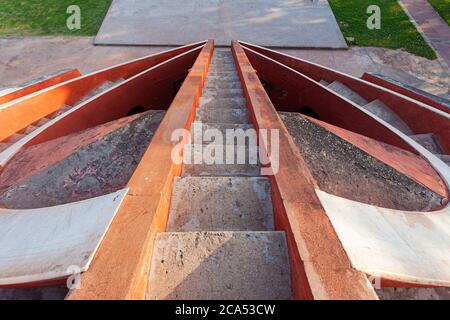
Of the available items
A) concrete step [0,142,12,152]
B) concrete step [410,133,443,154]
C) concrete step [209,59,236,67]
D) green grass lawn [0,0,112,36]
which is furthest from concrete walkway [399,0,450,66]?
green grass lawn [0,0,112,36]

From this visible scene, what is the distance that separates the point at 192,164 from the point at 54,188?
54.5 inches

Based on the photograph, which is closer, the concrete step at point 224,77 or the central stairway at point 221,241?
the central stairway at point 221,241

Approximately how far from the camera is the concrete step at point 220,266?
174 cm

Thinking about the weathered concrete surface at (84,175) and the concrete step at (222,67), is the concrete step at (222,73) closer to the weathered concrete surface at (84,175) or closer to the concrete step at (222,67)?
the concrete step at (222,67)

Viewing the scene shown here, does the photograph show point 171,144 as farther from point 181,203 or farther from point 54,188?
point 54,188

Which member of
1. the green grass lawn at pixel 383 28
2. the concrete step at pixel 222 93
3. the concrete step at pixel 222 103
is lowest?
the concrete step at pixel 222 103

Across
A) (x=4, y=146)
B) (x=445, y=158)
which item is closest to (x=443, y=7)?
(x=445, y=158)

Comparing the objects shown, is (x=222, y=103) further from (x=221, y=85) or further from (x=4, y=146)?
(x=4, y=146)

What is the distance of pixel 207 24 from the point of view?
9.99 m

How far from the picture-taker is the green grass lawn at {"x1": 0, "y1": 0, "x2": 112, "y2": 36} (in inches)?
380

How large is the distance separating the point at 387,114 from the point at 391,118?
0.11m

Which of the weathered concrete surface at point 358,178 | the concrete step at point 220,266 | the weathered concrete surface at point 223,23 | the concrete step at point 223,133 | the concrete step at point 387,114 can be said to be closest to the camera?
the concrete step at point 220,266

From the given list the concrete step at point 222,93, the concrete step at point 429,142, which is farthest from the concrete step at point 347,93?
the concrete step at point 222,93

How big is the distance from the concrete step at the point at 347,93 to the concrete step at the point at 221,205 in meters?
4.20
